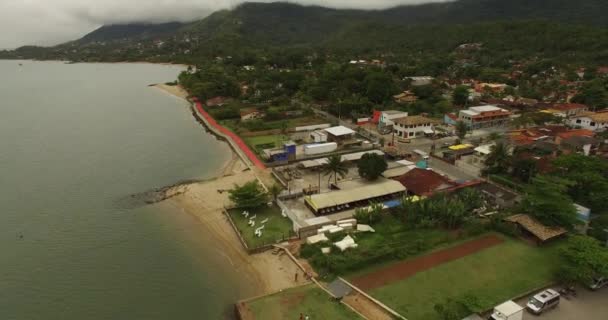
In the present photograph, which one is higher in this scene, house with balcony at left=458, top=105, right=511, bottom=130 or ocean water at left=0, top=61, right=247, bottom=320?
house with balcony at left=458, top=105, right=511, bottom=130

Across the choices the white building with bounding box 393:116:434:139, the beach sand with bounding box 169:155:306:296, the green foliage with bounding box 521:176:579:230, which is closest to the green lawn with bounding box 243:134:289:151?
the beach sand with bounding box 169:155:306:296

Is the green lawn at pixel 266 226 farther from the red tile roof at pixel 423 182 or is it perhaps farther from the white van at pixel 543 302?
the white van at pixel 543 302

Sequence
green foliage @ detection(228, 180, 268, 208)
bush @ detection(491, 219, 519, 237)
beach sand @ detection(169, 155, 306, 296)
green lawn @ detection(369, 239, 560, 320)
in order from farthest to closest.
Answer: green foliage @ detection(228, 180, 268, 208), bush @ detection(491, 219, 519, 237), beach sand @ detection(169, 155, 306, 296), green lawn @ detection(369, 239, 560, 320)

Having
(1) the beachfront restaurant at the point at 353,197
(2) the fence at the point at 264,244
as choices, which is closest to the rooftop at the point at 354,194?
(1) the beachfront restaurant at the point at 353,197

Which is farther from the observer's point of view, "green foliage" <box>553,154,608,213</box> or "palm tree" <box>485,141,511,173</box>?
"palm tree" <box>485,141,511,173</box>

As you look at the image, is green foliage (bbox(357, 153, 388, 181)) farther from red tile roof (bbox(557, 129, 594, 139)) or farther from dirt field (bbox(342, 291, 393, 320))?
red tile roof (bbox(557, 129, 594, 139))

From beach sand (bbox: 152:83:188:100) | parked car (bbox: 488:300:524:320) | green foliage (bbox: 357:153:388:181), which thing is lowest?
parked car (bbox: 488:300:524:320)

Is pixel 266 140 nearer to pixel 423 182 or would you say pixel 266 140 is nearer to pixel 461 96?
pixel 423 182
